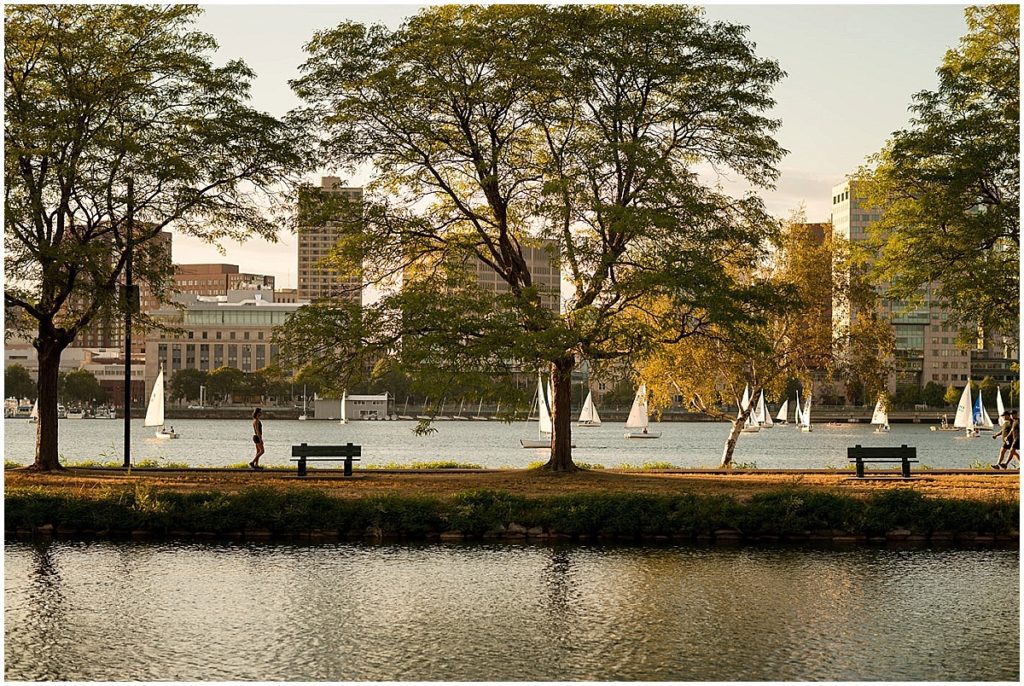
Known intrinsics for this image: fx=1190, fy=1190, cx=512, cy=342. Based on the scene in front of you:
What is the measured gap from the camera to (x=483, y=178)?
3241 centimetres

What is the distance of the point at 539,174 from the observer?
108 feet

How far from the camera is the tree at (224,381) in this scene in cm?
18625

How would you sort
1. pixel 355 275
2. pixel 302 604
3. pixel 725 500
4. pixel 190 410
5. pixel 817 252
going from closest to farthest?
pixel 302 604
pixel 725 500
pixel 355 275
pixel 817 252
pixel 190 410

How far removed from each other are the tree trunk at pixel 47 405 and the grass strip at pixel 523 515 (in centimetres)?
801

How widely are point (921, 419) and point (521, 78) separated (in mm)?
170312

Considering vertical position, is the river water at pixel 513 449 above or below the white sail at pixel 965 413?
below

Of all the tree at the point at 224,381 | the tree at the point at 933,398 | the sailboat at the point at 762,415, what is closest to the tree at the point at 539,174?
the sailboat at the point at 762,415

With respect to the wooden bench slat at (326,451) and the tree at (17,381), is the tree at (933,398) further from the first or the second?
the wooden bench slat at (326,451)

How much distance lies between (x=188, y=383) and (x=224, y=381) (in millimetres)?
8723

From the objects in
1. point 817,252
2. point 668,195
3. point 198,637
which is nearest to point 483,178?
point 668,195

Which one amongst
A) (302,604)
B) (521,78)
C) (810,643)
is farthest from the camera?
(521,78)

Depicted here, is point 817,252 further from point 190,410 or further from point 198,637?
point 190,410

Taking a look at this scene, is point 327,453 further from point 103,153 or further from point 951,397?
point 951,397

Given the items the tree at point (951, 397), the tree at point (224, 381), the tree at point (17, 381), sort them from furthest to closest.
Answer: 1. the tree at point (17, 381)
2. the tree at point (224, 381)
3. the tree at point (951, 397)
